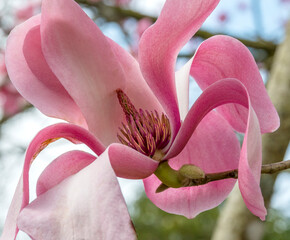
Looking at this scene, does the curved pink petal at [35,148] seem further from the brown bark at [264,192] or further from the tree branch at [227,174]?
the brown bark at [264,192]

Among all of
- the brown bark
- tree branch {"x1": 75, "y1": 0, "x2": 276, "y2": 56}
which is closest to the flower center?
the brown bark

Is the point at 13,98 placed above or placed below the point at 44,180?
below

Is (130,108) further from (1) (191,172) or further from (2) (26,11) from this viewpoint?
(2) (26,11)

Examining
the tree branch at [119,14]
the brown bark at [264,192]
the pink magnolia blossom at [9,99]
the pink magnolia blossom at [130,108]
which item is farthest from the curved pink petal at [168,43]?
the pink magnolia blossom at [9,99]

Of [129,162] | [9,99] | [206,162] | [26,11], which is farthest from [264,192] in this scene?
[26,11]

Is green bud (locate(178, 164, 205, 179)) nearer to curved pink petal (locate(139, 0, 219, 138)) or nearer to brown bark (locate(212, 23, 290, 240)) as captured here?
curved pink petal (locate(139, 0, 219, 138))

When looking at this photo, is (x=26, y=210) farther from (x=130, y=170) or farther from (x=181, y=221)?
(x=181, y=221)

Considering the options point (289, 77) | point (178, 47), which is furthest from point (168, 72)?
point (289, 77)
